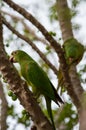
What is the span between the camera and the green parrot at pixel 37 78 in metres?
1.19

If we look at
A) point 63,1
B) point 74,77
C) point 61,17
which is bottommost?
point 74,77

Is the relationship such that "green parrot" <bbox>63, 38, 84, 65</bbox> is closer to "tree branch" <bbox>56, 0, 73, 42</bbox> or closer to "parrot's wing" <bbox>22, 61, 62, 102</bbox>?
"parrot's wing" <bbox>22, 61, 62, 102</bbox>

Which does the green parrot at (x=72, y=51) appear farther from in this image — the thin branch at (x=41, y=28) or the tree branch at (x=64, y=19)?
the tree branch at (x=64, y=19)

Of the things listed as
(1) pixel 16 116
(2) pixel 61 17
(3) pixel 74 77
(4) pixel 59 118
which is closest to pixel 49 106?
(4) pixel 59 118

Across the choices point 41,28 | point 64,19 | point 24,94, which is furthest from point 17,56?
point 64,19

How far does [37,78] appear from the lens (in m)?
1.19

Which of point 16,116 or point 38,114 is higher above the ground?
point 16,116

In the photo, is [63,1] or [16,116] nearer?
[63,1]

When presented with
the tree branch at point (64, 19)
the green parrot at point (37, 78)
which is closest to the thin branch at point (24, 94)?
the green parrot at point (37, 78)

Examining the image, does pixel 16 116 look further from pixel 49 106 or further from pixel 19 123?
pixel 49 106

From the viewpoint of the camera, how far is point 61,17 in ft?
5.63

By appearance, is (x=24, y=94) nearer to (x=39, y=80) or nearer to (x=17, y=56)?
(x=39, y=80)

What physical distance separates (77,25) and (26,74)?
1.74m

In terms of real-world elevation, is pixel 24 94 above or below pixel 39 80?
below
